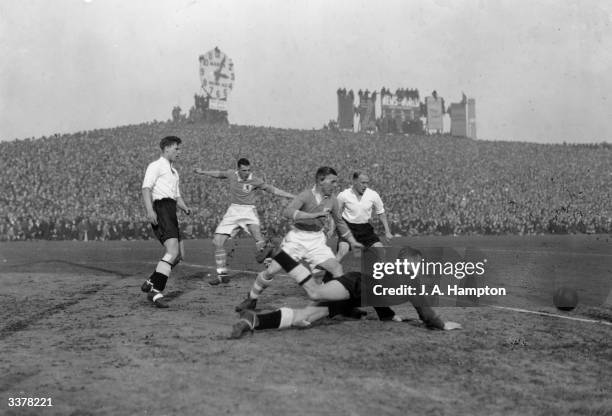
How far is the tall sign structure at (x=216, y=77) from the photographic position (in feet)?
190

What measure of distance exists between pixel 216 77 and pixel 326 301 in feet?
180

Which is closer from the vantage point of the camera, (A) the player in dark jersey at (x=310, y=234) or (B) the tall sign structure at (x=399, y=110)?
(A) the player in dark jersey at (x=310, y=234)

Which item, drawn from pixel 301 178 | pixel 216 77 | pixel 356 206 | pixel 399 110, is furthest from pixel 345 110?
pixel 356 206

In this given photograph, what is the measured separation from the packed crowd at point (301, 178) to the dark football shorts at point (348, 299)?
40.4 ft

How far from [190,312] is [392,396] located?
401cm

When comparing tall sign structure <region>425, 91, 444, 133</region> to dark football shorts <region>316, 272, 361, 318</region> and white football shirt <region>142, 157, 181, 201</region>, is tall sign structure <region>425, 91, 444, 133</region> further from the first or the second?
dark football shorts <region>316, 272, 361, 318</region>

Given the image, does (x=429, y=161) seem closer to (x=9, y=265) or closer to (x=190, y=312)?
(x=9, y=265)

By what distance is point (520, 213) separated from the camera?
34500 millimetres

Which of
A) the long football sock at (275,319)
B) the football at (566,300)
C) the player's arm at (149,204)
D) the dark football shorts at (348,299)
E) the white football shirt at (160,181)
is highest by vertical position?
the white football shirt at (160,181)

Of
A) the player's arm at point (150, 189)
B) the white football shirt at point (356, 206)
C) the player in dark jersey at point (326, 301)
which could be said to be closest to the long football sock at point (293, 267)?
the player in dark jersey at point (326, 301)

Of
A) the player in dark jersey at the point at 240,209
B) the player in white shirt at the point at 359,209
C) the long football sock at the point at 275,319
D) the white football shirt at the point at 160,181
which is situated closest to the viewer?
the long football sock at the point at 275,319

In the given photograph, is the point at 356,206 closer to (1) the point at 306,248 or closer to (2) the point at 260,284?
(1) the point at 306,248

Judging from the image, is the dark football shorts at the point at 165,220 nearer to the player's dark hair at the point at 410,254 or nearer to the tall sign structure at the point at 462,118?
the player's dark hair at the point at 410,254

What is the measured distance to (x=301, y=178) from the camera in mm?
47969
